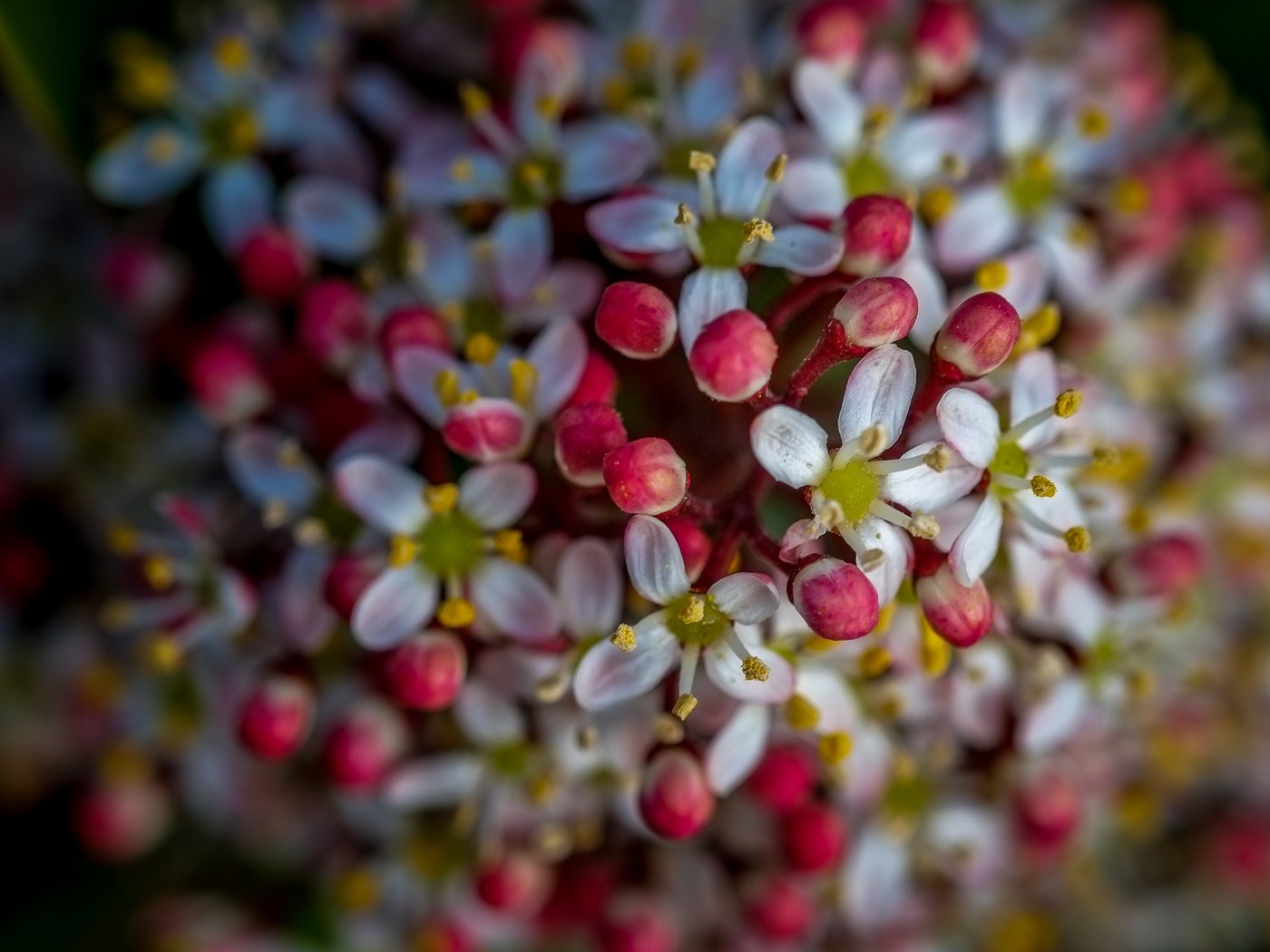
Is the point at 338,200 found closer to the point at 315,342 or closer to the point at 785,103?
the point at 315,342

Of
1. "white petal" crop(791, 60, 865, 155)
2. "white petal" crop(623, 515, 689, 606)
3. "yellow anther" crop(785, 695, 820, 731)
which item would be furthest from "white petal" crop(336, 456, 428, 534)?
"white petal" crop(791, 60, 865, 155)

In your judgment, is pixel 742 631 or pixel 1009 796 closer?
pixel 742 631

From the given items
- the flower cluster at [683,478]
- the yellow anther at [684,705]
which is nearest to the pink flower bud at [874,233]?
the flower cluster at [683,478]

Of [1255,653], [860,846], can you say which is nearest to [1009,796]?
[860,846]

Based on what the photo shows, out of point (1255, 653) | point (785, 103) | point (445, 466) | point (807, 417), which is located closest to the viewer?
point (807, 417)

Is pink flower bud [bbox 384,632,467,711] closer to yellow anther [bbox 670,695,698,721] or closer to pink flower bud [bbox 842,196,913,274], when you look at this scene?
yellow anther [bbox 670,695,698,721]
